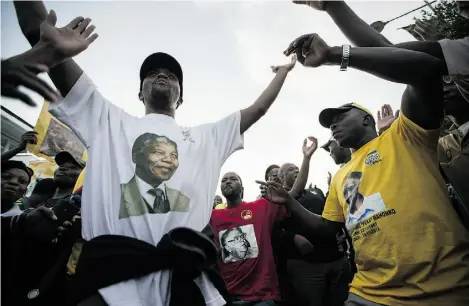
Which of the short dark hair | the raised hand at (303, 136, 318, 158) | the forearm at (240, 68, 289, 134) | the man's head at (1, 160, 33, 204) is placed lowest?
the man's head at (1, 160, 33, 204)

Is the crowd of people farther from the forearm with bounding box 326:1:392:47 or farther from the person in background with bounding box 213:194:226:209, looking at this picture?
the person in background with bounding box 213:194:226:209

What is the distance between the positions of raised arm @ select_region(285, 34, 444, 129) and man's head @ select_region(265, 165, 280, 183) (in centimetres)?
348

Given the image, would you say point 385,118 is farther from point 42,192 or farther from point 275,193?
point 42,192

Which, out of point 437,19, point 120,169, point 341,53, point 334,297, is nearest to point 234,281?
point 334,297

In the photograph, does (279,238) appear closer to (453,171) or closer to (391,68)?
(453,171)

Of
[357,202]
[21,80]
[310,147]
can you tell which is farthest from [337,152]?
[21,80]

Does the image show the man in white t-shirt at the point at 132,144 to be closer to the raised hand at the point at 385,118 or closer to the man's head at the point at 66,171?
the raised hand at the point at 385,118

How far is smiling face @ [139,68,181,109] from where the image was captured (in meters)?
2.41

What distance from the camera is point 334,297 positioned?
4137mm

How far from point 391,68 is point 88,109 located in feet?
6.03

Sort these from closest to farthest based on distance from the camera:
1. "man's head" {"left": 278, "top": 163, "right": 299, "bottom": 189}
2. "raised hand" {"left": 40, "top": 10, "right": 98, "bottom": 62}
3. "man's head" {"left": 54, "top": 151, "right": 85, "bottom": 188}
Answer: "raised hand" {"left": 40, "top": 10, "right": 98, "bottom": 62} < "man's head" {"left": 54, "top": 151, "right": 85, "bottom": 188} < "man's head" {"left": 278, "top": 163, "right": 299, "bottom": 189}

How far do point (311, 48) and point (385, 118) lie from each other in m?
2.07

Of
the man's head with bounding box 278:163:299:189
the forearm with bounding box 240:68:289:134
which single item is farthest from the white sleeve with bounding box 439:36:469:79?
the man's head with bounding box 278:163:299:189

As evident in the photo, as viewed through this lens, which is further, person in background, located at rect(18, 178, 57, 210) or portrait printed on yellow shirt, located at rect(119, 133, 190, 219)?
person in background, located at rect(18, 178, 57, 210)
